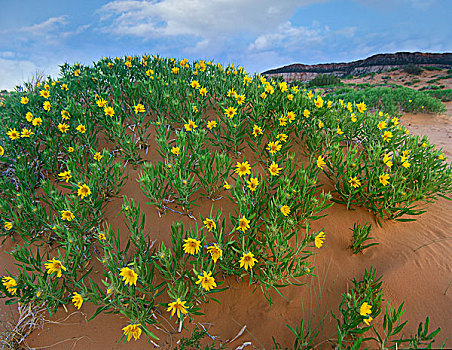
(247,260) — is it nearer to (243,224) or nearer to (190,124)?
(243,224)

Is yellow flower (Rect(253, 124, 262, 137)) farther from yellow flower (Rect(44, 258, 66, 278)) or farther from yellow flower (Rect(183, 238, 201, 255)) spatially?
yellow flower (Rect(44, 258, 66, 278))

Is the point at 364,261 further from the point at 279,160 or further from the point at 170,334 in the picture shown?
the point at 170,334

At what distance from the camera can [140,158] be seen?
12.2 feet

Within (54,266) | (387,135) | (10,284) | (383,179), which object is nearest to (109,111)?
(54,266)

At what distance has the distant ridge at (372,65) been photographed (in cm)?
4619

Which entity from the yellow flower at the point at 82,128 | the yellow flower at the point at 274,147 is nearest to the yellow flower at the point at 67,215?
the yellow flower at the point at 82,128

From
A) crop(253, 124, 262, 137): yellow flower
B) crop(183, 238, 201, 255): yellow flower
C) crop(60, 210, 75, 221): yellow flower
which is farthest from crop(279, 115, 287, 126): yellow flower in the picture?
crop(60, 210, 75, 221): yellow flower

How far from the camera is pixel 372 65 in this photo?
50.3 m

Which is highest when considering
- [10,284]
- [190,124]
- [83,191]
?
[190,124]

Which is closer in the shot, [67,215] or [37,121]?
[67,215]

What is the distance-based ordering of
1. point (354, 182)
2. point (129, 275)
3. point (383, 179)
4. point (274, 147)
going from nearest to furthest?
point (129, 275)
point (383, 179)
point (354, 182)
point (274, 147)

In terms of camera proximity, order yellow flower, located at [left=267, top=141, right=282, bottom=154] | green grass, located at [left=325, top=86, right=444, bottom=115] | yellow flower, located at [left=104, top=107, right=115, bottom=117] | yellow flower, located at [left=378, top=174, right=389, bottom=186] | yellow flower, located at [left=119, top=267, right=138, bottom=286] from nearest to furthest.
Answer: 1. yellow flower, located at [left=119, top=267, right=138, bottom=286]
2. yellow flower, located at [left=378, top=174, right=389, bottom=186]
3. yellow flower, located at [left=267, top=141, right=282, bottom=154]
4. yellow flower, located at [left=104, top=107, right=115, bottom=117]
5. green grass, located at [left=325, top=86, right=444, bottom=115]

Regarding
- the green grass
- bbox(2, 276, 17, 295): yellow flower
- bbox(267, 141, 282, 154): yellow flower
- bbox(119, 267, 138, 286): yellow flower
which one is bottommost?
bbox(2, 276, 17, 295): yellow flower

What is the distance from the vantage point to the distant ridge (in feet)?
152
